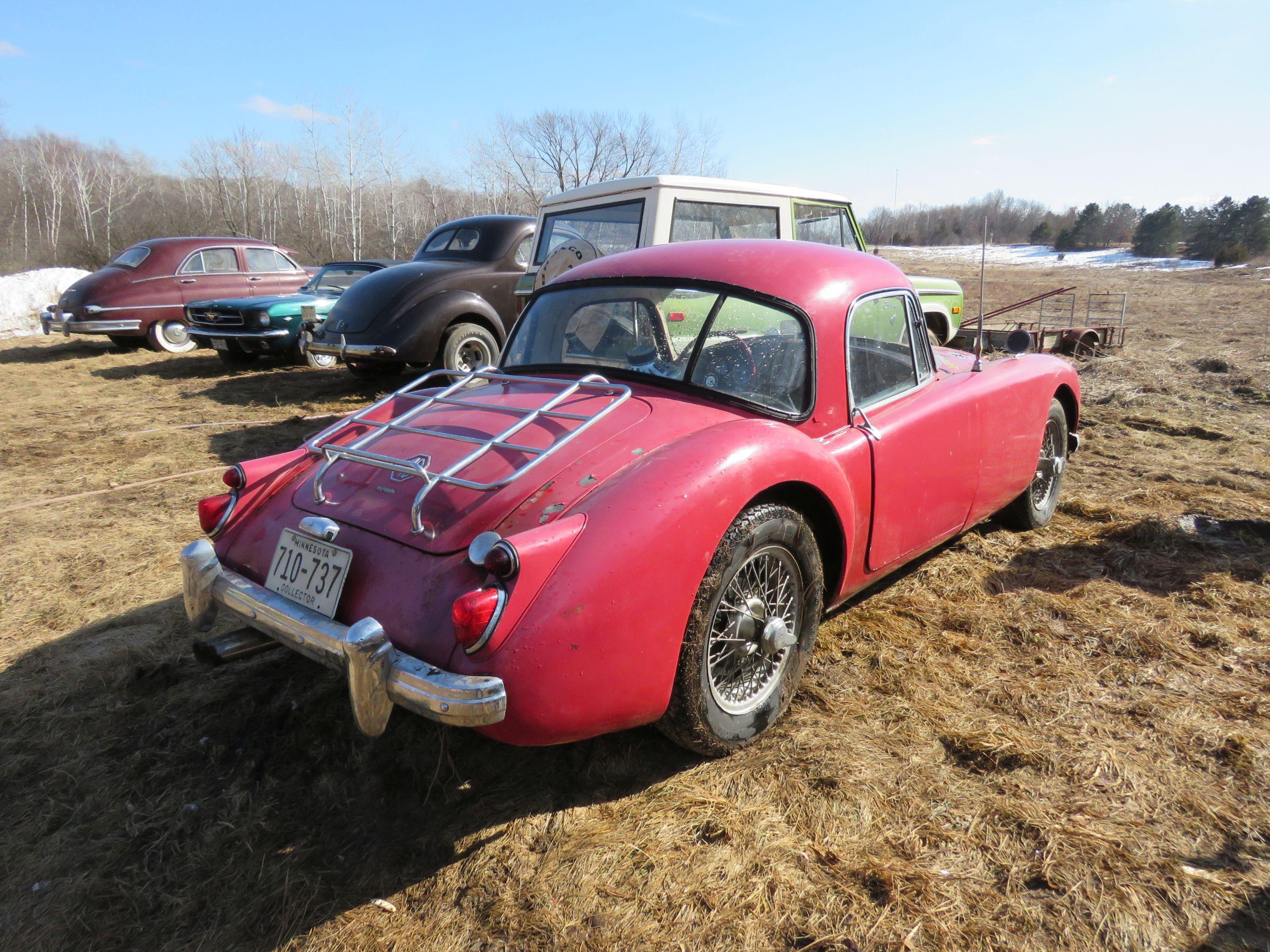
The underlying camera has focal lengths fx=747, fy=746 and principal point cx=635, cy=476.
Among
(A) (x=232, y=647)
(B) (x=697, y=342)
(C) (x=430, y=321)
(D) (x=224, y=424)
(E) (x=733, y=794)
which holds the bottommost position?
(E) (x=733, y=794)

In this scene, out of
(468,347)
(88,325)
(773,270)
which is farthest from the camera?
(88,325)

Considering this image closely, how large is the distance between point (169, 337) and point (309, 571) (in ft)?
40.9

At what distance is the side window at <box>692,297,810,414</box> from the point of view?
9.02 ft

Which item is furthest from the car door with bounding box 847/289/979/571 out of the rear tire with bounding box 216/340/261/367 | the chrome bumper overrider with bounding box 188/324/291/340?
the rear tire with bounding box 216/340/261/367

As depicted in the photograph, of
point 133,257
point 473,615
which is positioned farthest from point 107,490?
point 133,257

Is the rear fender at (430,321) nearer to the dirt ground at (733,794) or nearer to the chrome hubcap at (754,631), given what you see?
the dirt ground at (733,794)

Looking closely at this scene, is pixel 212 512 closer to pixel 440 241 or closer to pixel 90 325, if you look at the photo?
pixel 440 241

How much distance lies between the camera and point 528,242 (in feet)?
28.3

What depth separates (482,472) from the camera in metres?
2.31

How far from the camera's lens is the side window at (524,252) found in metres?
8.49

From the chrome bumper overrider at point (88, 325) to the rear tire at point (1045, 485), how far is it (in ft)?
41.8

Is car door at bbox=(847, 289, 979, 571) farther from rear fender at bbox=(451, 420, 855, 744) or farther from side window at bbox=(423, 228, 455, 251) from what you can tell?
side window at bbox=(423, 228, 455, 251)

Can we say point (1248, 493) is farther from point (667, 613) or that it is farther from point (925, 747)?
point (667, 613)

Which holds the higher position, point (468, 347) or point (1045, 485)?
point (468, 347)
